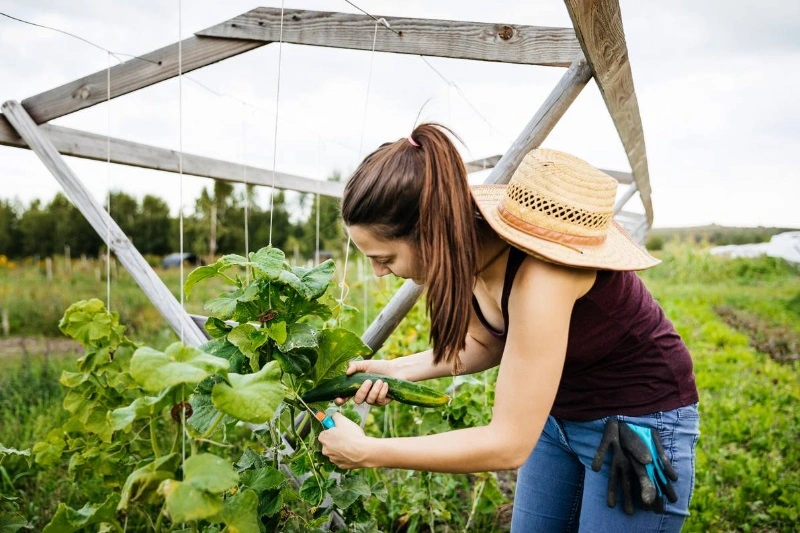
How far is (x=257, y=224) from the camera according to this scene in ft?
49.8

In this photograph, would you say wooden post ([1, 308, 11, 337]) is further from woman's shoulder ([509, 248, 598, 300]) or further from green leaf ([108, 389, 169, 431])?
woman's shoulder ([509, 248, 598, 300])

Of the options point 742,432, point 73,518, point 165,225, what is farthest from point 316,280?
point 165,225

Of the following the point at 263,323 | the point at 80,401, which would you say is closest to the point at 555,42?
the point at 263,323

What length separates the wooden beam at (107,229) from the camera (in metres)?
2.12

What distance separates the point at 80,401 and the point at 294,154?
4.03 metres

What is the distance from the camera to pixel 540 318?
1208mm

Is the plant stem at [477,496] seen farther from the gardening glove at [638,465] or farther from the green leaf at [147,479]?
the green leaf at [147,479]

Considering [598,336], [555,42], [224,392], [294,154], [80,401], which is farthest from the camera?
[294,154]

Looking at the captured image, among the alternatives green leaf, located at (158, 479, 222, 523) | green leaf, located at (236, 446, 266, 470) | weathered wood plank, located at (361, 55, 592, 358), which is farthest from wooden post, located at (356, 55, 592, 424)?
green leaf, located at (158, 479, 222, 523)

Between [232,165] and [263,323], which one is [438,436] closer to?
[263,323]

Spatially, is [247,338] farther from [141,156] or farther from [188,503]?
[141,156]

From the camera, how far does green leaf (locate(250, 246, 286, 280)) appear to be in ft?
4.13

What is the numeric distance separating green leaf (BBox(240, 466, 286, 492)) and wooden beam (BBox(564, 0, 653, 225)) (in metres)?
1.19

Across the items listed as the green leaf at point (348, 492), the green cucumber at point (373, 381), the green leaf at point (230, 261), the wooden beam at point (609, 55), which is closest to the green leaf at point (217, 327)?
the green leaf at point (230, 261)
